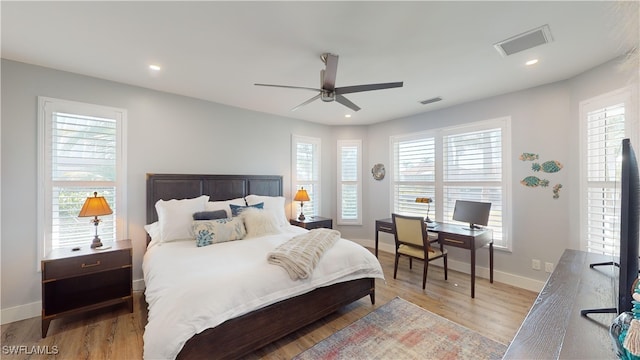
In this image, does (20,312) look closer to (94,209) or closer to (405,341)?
(94,209)

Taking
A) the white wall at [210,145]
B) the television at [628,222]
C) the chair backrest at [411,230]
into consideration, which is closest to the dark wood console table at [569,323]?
the television at [628,222]

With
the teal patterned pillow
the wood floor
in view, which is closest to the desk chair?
the wood floor

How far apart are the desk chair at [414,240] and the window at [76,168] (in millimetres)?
3526

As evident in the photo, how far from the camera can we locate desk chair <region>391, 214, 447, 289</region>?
3.13 m

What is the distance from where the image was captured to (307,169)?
490 cm

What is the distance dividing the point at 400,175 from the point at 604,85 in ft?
9.02

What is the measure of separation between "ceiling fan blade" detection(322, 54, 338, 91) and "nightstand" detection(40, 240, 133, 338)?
2.64 meters

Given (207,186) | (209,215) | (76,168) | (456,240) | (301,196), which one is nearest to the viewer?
(76,168)

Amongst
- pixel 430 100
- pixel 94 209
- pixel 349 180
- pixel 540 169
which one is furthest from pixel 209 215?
pixel 540 169

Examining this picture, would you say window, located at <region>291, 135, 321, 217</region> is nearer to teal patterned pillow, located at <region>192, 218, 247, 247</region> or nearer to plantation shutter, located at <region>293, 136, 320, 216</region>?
plantation shutter, located at <region>293, 136, 320, 216</region>

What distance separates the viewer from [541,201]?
312cm

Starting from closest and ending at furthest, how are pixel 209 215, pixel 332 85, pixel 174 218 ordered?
pixel 332 85 < pixel 174 218 < pixel 209 215

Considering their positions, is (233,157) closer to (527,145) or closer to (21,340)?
(21,340)

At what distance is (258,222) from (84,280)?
75.6 inches
